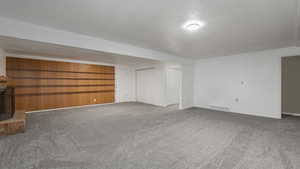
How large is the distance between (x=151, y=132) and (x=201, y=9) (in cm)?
254

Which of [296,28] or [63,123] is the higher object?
[296,28]

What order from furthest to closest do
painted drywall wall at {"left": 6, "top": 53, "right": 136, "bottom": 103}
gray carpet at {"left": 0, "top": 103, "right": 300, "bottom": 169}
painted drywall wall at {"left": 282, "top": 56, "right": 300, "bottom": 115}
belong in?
painted drywall wall at {"left": 6, "top": 53, "right": 136, "bottom": 103}, painted drywall wall at {"left": 282, "top": 56, "right": 300, "bottom": 115}, gray carpet at {"left": 0, "top": 103, "right": 300, "bottom": 169}

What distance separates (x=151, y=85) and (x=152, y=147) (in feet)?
15.4

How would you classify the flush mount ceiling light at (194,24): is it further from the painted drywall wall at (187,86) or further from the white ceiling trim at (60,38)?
the painted drywall wall at (187,86)

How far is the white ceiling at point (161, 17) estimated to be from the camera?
1.79 m

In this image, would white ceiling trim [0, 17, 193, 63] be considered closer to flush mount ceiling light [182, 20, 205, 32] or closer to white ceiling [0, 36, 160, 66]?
white ceiling [0, 36, 160, 66]

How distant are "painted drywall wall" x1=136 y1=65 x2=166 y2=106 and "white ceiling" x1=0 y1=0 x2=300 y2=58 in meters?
3.29

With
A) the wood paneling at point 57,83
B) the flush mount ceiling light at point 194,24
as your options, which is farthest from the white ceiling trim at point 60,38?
the wood paneling at point 57,83

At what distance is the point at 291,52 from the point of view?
12.5 ft

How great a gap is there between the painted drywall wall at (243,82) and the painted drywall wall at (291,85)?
48.9 inches

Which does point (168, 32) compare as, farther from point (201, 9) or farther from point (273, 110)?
point (273, 110)

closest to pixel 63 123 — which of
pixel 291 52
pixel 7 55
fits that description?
pixel 7 55

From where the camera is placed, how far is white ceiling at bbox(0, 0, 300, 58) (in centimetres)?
179

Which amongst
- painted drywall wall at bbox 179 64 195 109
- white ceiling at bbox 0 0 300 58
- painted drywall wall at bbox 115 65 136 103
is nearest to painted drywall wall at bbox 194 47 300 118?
painted drywall wall at bbox 179 64 195 109
